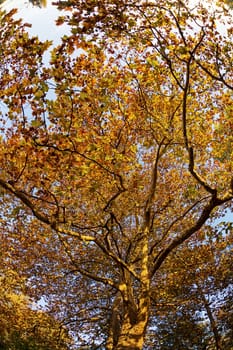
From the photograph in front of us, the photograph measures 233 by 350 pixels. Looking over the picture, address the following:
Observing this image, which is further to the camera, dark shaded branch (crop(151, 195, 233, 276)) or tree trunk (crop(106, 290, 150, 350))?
tree trunk (crop(106, 290, 150, 350))

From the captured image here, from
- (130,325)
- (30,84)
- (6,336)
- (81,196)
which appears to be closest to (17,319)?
(6,336)

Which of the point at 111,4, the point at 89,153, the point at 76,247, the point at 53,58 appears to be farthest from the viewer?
the point at 76,247

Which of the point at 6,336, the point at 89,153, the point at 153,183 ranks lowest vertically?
the point at 6,336

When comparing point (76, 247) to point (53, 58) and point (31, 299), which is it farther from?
point (53, 58)

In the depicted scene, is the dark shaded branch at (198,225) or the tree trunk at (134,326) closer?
the dark shaded branch at (198,225)

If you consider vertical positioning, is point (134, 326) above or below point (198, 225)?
below

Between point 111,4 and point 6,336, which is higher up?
point 111,4

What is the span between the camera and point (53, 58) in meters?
8.39

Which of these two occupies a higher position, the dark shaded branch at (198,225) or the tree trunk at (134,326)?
the dark shaded branch at (198,225)

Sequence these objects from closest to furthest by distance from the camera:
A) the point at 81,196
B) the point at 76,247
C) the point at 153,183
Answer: the point at 153,183, the point at 81,196, the point at 76,247

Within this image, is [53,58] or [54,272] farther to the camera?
[54,272]

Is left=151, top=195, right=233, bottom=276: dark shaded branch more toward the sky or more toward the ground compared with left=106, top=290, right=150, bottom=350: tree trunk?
more toward the sky

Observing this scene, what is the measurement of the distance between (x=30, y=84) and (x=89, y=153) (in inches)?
82.5

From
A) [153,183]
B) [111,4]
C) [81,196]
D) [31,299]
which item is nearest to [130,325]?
[153,183]
